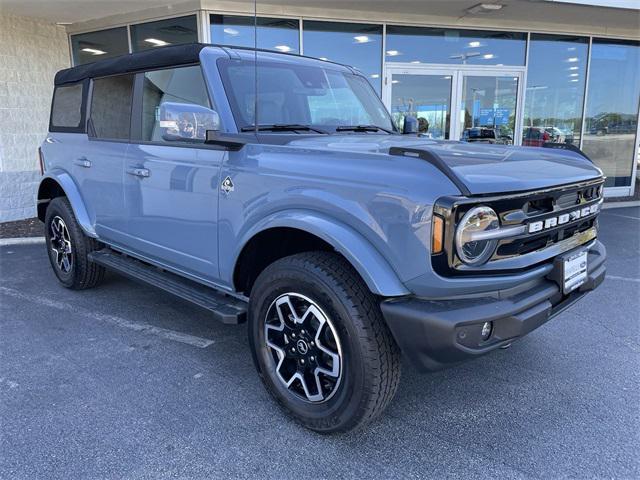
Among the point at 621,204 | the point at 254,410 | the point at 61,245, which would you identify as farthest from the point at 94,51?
the point at 621,204

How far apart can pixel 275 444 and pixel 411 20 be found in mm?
8088

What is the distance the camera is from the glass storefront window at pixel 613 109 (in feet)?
33.9

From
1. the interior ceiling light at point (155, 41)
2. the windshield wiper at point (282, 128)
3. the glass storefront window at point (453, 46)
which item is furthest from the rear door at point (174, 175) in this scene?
the glass storefront window at point (453, 46)

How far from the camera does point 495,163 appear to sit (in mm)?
2350

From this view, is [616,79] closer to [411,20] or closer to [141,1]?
[411,20]

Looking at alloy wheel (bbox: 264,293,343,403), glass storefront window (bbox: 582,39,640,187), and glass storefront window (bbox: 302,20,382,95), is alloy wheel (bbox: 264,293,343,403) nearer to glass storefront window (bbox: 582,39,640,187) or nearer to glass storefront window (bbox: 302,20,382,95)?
glass storefront window (bbox: 302,20,382,95)

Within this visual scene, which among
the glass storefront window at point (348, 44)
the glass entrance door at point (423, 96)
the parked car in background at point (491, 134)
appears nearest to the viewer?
the glass storefront window at point (348, 44)

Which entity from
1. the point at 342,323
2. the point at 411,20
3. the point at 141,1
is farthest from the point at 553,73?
the point at 342,323

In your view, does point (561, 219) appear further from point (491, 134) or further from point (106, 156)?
point (491, 134)

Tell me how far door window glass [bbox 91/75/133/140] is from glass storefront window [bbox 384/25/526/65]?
5.79m

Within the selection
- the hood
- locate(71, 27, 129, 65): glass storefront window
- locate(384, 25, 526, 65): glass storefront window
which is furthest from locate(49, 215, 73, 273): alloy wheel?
locate(384, 25, 526, 65): glass storefront window

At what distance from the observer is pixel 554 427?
257 centimetres

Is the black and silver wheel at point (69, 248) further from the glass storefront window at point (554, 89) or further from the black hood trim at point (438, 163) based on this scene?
the glass storefront window at point (554, 89)

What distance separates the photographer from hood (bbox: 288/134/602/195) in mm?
2121
